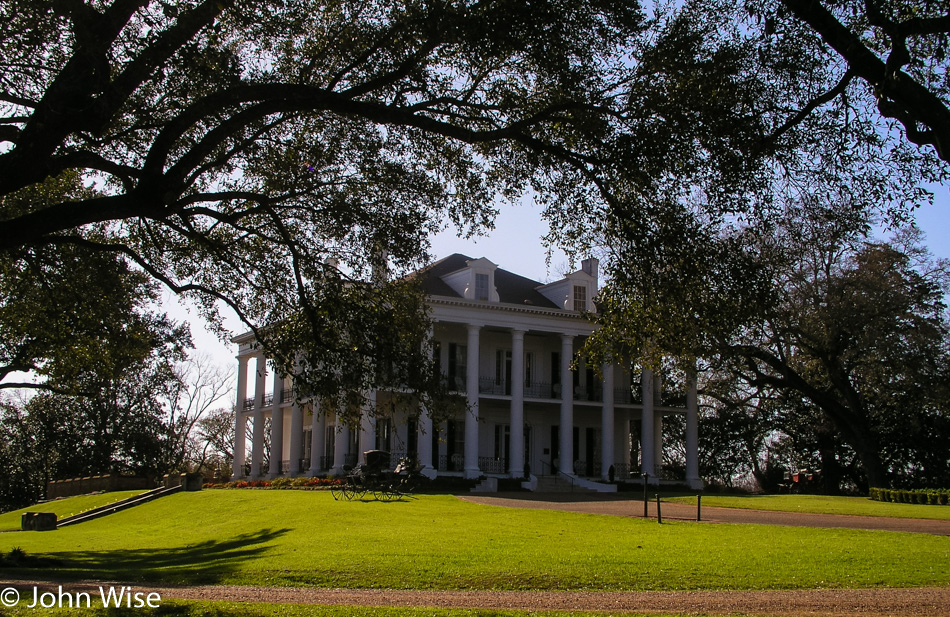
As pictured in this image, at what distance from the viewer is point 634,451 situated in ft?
176

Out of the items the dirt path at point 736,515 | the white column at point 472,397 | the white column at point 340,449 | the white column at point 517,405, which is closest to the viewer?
the dirt path at point 736,515

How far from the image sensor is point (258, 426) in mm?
43969

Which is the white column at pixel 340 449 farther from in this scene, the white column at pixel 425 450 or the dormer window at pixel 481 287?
the dormer window at pixel 481 287

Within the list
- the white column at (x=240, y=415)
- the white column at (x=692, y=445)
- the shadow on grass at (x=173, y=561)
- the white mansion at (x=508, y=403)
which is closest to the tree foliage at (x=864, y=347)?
the white column at (x=692, y=445)

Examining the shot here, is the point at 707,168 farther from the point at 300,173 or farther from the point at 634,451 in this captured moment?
the point at 634,451

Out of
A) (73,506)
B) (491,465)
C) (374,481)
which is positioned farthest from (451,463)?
(73,506)

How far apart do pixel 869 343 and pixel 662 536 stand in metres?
22.1

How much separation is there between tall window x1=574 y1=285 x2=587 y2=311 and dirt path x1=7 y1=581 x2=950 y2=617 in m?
31.7

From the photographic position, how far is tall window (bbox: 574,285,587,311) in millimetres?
42312

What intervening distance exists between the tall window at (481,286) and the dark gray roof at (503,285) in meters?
0.96

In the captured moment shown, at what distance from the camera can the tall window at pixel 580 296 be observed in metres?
42.3

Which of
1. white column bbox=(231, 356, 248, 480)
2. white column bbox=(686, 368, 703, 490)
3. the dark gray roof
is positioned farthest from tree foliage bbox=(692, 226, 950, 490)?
white column bbox=(231, 356, 248, 480)

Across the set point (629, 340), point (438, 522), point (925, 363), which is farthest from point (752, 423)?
point (629, 340)

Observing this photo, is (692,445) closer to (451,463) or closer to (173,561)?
(451,463)
